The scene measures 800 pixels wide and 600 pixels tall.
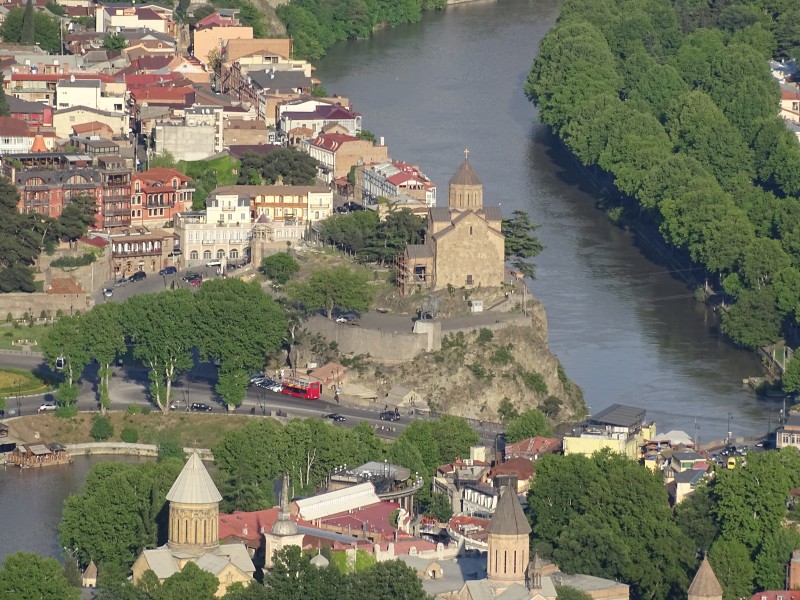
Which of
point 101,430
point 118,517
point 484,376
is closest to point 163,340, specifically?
point 101,430

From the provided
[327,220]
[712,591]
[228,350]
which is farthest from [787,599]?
[327,220]

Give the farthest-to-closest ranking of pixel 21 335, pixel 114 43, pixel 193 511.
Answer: pixel 114 43
pixel 21 335
pixel 193 511

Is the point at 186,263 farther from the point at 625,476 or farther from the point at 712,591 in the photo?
the point at 712,591

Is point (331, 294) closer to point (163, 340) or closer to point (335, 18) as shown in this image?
point (163, 340)

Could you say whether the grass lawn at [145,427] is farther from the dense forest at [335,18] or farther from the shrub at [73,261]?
the dense forest at [335,18]

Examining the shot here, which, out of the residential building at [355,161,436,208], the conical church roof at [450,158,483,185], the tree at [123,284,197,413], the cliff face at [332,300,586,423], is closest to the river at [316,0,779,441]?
the cliff face at [332,300,586,423]
